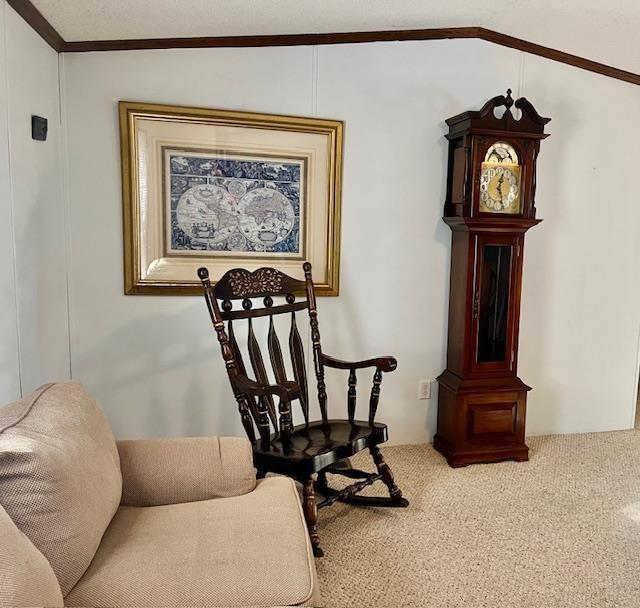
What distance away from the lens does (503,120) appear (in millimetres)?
2904

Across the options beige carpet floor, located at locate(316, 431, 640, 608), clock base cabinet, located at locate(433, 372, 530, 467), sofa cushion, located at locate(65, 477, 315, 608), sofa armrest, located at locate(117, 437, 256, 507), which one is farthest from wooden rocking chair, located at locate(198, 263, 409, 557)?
clock base cabinet, located at locate(433, 372, 530, 467)

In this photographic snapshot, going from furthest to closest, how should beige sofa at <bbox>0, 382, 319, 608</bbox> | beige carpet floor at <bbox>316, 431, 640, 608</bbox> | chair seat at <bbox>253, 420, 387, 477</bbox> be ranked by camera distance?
chair seat at <bbox>253, 420, 387, 477</bbox>
beige carpet floor at <bbox>316, 431, 640, 608</bbox>
beige sofa at <bbox>0, 382, 319, 608</bbox>

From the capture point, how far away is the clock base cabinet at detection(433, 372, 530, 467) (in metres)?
3.04

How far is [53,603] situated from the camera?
1105mm

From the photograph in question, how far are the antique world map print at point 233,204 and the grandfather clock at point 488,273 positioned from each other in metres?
0.86

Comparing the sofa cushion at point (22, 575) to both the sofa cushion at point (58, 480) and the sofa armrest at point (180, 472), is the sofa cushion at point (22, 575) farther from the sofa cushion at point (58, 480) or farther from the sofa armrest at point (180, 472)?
the sofa armrest at point (180, 472)

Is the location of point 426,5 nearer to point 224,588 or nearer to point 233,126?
point 233,126

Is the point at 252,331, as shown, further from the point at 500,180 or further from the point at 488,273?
the point at 500,180

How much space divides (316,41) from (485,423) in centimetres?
220

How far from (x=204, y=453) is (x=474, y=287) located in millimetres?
1778

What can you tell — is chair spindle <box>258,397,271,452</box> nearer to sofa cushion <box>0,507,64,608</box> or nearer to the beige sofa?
the beige sofa

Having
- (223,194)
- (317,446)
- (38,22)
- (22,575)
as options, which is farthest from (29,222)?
(22,575)

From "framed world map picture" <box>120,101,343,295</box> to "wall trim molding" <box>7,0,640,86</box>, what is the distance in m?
0.28

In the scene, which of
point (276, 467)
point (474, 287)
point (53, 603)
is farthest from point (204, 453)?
point (474, 287)
